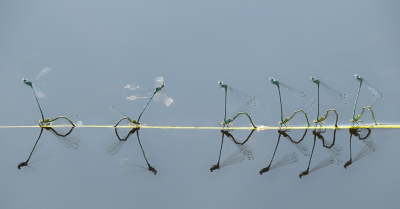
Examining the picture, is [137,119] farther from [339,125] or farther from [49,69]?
[339,125]

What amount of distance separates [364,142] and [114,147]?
3705 mm

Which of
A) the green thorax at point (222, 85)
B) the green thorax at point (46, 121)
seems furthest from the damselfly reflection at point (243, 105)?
the green thorax at point (46, 121)

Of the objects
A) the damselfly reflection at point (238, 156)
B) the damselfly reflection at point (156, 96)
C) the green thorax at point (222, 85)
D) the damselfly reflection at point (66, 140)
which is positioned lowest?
the damselfly reflection at point (66, 140)

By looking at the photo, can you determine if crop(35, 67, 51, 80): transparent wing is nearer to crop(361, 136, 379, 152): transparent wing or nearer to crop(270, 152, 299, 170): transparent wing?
crop(270, 152, 299, 170): transparent wing

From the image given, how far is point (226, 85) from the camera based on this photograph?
17.8ft

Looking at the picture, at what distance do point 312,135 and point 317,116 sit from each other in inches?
13.0

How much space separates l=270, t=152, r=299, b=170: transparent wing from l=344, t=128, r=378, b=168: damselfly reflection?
713 millimetres

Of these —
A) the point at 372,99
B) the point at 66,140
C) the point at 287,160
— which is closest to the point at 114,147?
the point at 66,140

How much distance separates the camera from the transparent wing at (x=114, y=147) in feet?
16.7

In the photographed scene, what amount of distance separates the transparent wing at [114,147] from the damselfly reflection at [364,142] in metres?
3.26

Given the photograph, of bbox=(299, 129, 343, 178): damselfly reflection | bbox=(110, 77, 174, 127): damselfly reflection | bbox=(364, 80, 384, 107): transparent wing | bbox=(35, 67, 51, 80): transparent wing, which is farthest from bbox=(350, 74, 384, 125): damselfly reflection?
bbox=(35, 67, 51, 80): transparent wing

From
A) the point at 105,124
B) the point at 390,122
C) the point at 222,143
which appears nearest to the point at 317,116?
the point at 390,122

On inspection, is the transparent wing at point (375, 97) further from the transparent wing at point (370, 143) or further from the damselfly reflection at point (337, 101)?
the transparent wing at point (370, 143)

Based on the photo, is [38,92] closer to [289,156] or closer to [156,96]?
[156,96]
